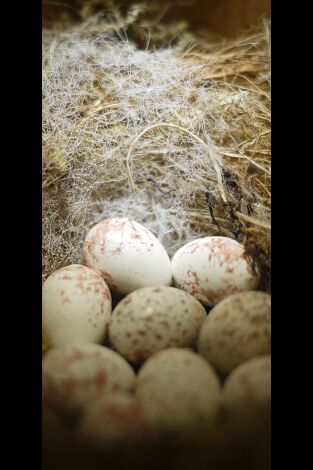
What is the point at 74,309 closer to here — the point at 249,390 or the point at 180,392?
the point at 180,392

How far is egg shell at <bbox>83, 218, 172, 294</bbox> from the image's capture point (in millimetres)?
1198

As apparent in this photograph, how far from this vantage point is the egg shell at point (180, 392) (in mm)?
989

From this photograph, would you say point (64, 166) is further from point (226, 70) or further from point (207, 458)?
point (207, 458)

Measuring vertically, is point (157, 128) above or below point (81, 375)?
above

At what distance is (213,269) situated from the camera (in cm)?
117

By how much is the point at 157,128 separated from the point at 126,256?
1.08ft

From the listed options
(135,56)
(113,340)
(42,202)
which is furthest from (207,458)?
(135,56)

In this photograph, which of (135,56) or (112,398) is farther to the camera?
(135,56)

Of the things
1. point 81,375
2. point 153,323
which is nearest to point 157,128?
point 153,323

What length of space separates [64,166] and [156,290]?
39 cm

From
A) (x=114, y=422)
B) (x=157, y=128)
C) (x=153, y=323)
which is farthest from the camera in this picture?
(x=157, y=128)

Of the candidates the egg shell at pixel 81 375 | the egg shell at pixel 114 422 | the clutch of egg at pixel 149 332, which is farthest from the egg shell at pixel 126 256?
the egg shell at pixel 114 422

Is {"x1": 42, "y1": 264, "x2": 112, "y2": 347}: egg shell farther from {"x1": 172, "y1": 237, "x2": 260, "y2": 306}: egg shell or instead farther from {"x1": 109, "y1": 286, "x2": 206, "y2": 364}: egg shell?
{"x1": 172, "y1": 237, "x2": 260, "y2": 306}: egg shell

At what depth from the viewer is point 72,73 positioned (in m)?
1.18
